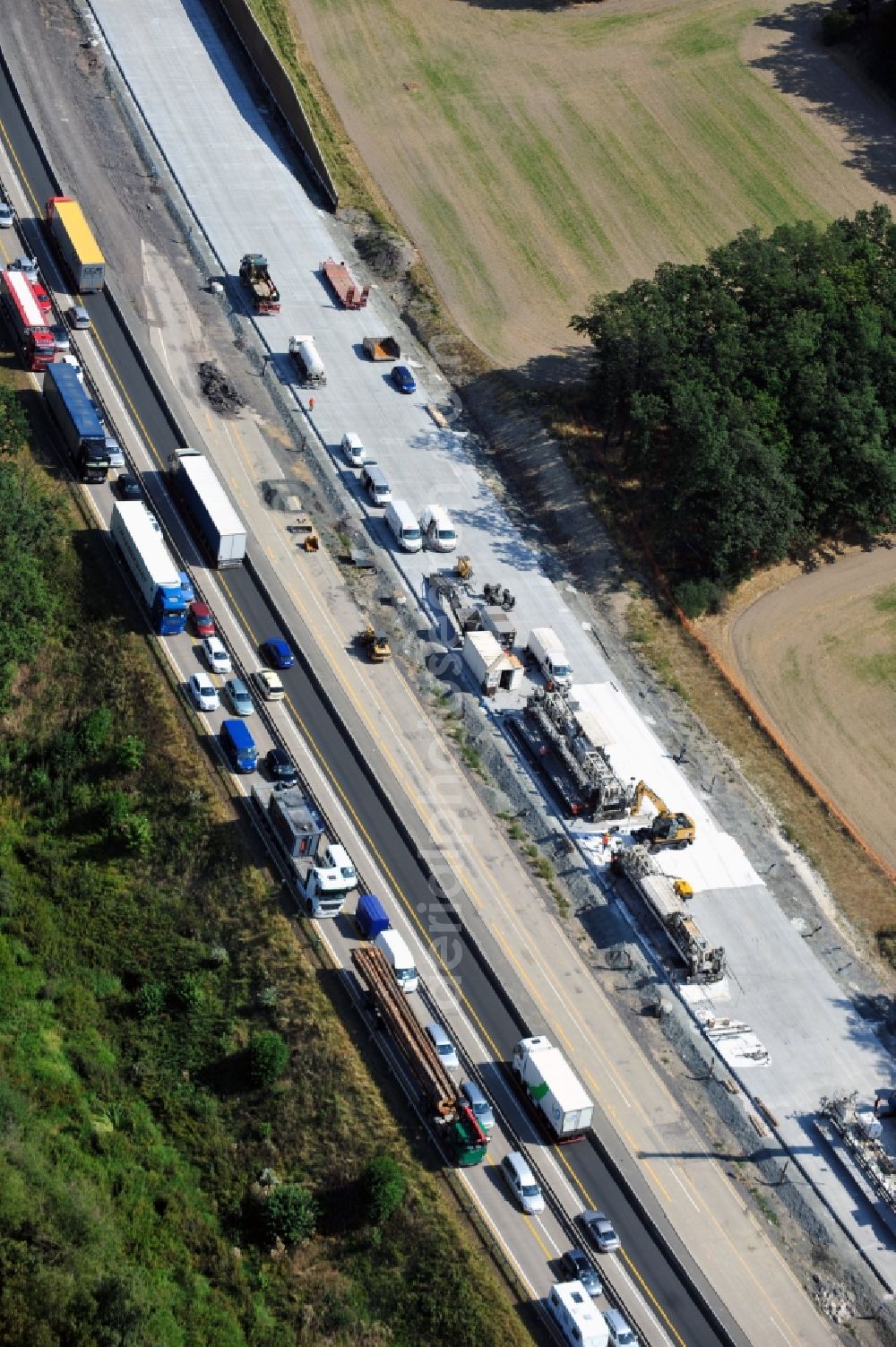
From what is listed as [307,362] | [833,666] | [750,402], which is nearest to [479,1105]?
[833,666]

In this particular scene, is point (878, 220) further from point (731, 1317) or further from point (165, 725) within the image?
point (731, 1317)

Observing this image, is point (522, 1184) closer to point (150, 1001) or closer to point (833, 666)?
point (150, 1001)

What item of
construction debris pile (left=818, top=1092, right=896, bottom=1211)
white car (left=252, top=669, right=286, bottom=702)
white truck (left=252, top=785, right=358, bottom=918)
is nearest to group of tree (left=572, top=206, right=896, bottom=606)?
white car (left=252, top=669, right=286, bottom=702)

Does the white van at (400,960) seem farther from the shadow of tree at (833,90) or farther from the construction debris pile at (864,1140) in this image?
the shadow of tree at (833,90)

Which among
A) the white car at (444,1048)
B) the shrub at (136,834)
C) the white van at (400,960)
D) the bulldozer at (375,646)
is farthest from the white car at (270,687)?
the white car at (444,1048)

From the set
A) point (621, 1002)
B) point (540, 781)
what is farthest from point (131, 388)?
point (621, 1002)
